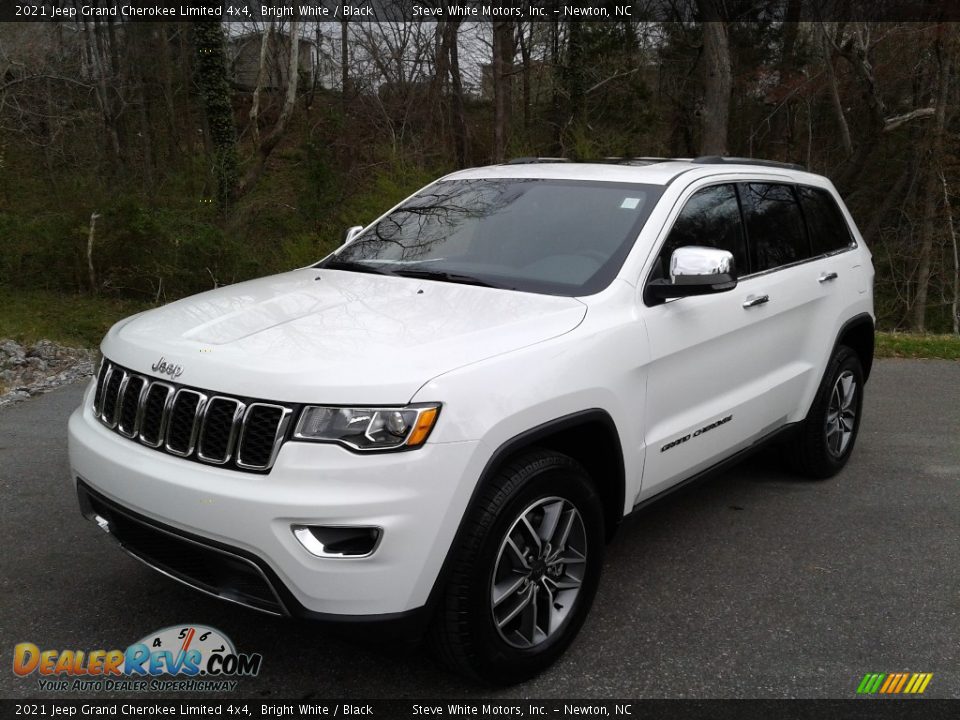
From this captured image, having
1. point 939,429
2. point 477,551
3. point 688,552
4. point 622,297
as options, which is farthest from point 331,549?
point 939,429

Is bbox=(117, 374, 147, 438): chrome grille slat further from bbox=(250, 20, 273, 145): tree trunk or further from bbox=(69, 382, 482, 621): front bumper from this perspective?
bbox=(250, 20, 273, 145): tree trunk

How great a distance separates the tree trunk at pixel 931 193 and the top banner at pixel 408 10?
5.11ft

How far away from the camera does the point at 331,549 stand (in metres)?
2.54

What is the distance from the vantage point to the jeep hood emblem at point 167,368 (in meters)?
2.84

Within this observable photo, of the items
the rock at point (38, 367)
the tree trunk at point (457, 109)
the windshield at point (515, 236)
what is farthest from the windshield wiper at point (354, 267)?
the tree trunk at point (457, 109)

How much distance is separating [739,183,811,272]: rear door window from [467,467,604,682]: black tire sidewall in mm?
1813

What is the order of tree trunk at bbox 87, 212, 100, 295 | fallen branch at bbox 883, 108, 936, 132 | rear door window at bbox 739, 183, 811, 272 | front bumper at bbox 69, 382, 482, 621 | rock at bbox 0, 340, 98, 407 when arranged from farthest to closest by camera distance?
fallen branch at bbox 883, 108, 936, 132 → tree trunk at bbox 87, 212, 100, 295 → rock at bbox 0, 340, 98, 407 → rear door window at bbox 739, 183, 811, 272 → front bumper at bbox 69, 382, 482, 621

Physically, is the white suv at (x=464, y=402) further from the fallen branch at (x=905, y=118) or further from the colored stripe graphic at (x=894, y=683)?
the fallen branch at (x=905, y=118)

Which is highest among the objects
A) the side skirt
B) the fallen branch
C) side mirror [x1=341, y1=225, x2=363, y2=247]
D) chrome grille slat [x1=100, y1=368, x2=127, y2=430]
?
the fallen branch

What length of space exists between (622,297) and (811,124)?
79.3ft

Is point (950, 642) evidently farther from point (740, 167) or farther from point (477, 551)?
point (740, 167)

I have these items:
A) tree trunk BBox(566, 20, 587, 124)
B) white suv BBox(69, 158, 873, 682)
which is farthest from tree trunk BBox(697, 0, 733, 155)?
white suv BBox(69, 158, 873, 682)

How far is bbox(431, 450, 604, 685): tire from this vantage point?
107 inches

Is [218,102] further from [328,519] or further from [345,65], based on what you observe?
[328,519]
